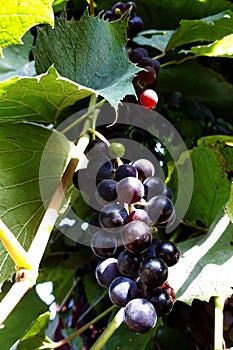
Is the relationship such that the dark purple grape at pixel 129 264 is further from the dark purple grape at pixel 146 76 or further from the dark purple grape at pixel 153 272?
the dark purple grape at pixel 146 76

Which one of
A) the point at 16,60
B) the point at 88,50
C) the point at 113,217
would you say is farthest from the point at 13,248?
the point at 16,60

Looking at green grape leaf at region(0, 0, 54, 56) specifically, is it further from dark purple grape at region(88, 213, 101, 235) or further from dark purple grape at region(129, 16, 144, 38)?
dark purple grape at region(129, 16, 144, 38)

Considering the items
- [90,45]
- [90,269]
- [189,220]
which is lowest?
[90,269]

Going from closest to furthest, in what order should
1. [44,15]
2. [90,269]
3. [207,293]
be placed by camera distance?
[44,15] → [207,293] → [90,269]

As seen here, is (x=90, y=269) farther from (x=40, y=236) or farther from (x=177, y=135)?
(x=40, y=236)

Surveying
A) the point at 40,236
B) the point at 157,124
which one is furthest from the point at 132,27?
the point at 40,236

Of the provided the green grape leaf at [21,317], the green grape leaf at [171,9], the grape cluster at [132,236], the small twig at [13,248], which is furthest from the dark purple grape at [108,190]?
the green grape leaf at [171,9]

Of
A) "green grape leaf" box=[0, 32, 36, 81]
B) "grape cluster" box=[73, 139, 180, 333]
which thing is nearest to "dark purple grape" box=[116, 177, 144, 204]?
"grape cluster" box=[73, 139, 180, 333]
